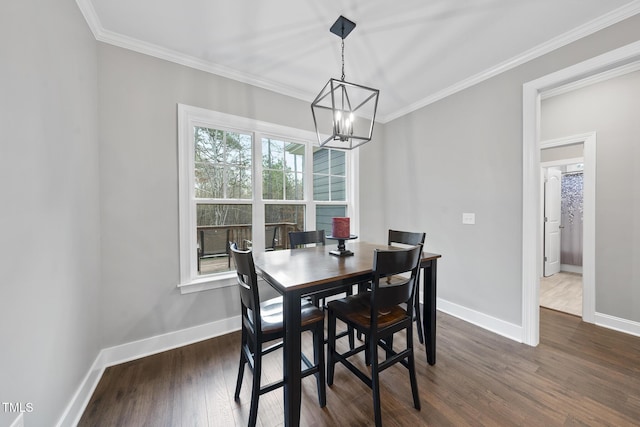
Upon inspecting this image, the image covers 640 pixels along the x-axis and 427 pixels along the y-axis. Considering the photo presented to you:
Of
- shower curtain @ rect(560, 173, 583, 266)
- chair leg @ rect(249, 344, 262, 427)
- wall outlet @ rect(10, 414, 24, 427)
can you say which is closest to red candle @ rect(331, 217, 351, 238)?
chair leg @ rect(249, 344, 262, 427)

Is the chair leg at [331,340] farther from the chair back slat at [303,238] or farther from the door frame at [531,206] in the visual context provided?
the door frame at [531,206]

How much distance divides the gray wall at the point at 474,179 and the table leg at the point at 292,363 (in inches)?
92.8

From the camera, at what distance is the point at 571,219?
4.62 meters

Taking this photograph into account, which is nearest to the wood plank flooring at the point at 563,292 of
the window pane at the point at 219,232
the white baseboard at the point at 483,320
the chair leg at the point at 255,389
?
the white baseboard at the point at 483,320

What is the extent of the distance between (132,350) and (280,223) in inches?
71.6

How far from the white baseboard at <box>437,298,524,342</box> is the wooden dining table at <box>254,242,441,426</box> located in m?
1.05

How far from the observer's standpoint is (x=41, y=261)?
1195 mm

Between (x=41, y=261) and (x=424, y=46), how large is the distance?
311 centimetres

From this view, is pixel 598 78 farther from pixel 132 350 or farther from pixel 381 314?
pixel 132 350

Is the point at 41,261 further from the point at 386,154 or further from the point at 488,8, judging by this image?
the point at 386,154

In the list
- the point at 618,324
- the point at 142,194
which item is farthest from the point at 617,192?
the point at 142,194

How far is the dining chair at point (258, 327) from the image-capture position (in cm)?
133

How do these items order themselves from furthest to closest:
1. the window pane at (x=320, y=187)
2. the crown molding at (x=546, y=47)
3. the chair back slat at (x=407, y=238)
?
the window pane at (x=320, y=187) < the chair back slat at (x=407, y=238) < the crown molding at (x=546, y=47)

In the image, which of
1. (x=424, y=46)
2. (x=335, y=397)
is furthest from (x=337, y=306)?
(x=424, y=46)
